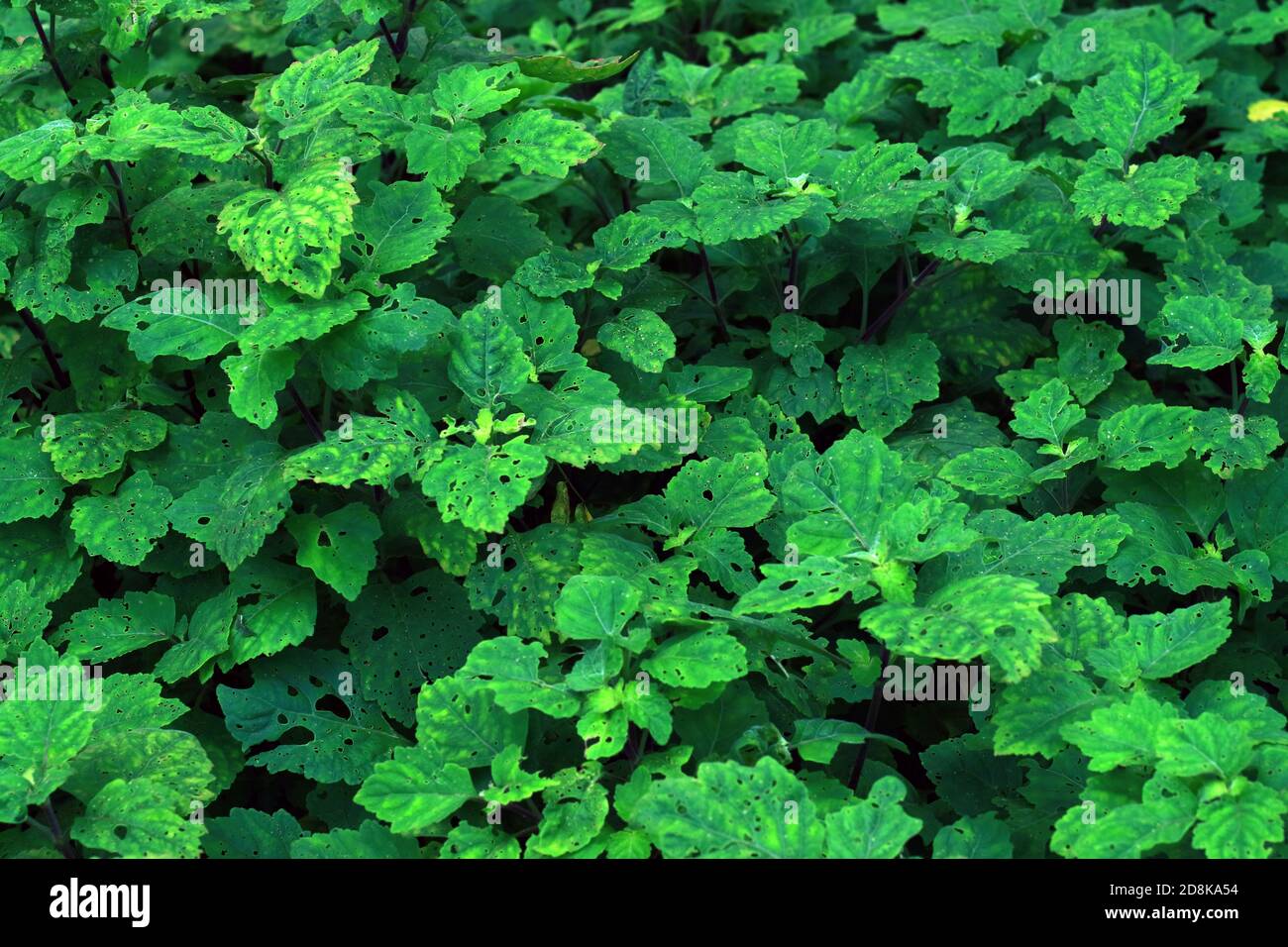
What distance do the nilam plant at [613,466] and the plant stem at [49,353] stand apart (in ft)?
0.03

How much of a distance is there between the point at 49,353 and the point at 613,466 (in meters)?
1.84

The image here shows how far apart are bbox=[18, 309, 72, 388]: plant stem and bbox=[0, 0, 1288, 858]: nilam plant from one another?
0.03 feet

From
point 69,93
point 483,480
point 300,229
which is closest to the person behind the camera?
point 483,480

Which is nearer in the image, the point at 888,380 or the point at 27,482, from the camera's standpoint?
the point at 27,482

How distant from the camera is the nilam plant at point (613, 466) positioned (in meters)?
3.06

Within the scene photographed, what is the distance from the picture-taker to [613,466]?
381 centimetres

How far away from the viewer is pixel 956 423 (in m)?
4.25

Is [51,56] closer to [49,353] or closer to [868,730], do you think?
[49,353]

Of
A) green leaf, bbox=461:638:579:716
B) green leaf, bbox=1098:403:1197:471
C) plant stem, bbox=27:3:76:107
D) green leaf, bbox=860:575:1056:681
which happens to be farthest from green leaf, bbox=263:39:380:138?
green leaf, bbox=1098:403:1197:471

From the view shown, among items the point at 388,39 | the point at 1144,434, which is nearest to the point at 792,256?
the point at 1144,434

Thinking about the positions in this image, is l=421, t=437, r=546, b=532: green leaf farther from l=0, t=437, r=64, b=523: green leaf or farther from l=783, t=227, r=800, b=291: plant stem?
l=783, t=227, r=800, b=291: plant stem

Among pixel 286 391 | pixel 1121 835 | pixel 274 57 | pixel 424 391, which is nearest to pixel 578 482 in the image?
pixel 424 391

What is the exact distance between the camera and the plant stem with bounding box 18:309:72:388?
424 centimetres

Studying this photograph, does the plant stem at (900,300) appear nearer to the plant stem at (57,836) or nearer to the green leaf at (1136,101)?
the green leaf at (1136,101)
